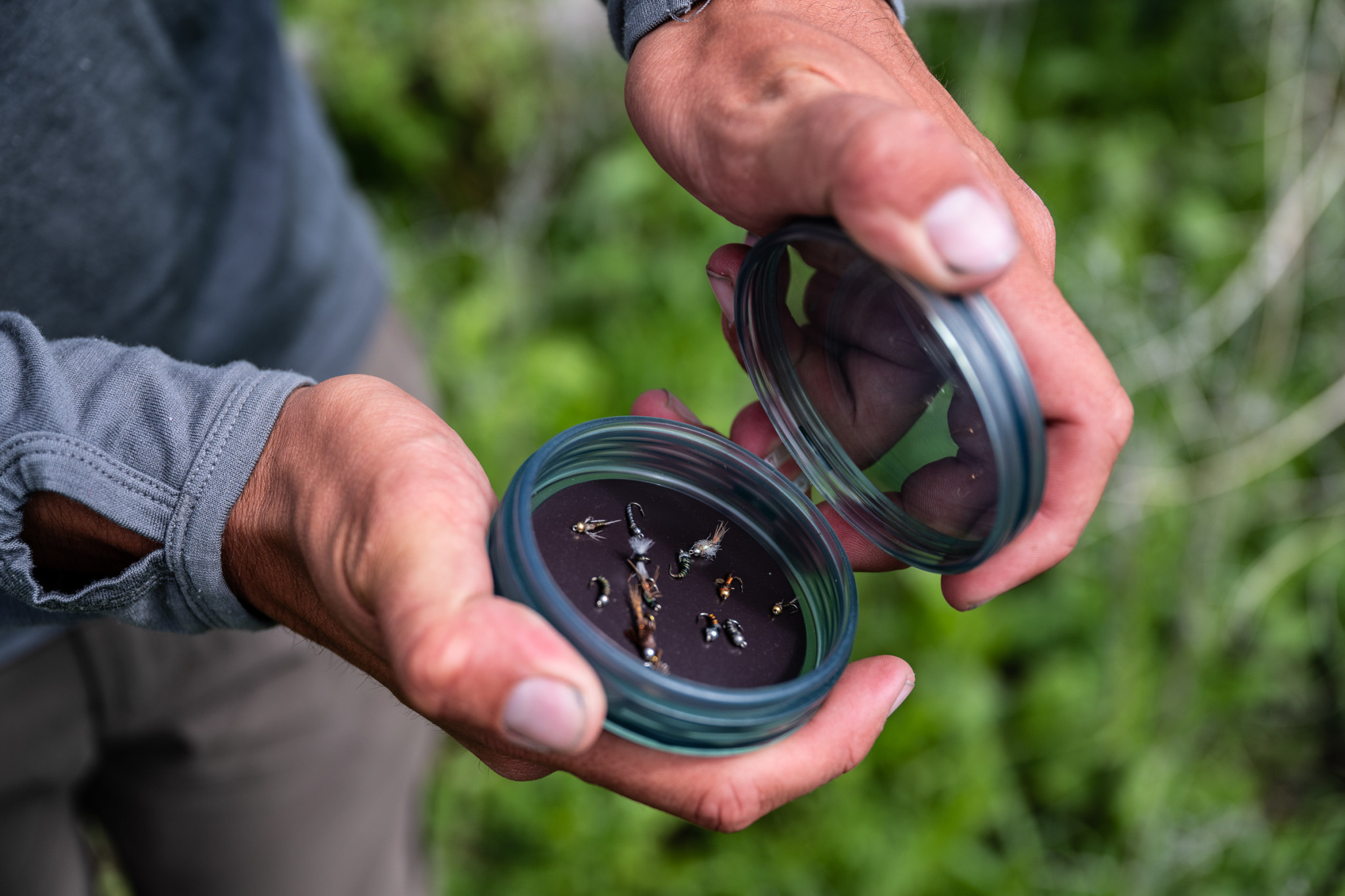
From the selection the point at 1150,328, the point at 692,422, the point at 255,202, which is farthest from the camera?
the point at 1150,328

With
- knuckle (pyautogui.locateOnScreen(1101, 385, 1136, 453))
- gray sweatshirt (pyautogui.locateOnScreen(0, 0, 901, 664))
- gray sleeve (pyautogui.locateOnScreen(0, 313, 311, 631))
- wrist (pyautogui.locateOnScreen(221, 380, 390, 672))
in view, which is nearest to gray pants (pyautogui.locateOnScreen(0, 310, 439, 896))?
gray sweatshirt (pyautogui.locateOnScreen(0, 0, 901, 664))

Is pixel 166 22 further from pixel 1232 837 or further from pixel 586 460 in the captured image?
pixel 1232 837

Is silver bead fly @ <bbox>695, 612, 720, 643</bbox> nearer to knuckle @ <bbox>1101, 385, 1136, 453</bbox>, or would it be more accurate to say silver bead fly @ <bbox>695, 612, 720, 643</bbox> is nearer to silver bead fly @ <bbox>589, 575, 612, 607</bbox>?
silver bead fly @ <bbox>589, 575, 612, 607</bbox>

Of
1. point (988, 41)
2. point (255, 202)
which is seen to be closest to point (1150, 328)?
point (988, 41)

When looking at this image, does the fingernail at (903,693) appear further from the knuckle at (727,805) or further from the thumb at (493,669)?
the thumb at (493,669)

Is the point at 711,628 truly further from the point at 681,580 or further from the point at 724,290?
the point at 724,290

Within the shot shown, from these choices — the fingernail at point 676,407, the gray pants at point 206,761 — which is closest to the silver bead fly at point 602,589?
the fingernail at point 676,407
